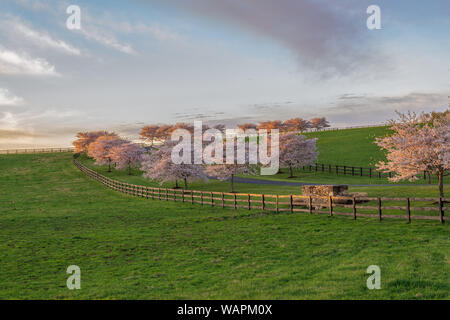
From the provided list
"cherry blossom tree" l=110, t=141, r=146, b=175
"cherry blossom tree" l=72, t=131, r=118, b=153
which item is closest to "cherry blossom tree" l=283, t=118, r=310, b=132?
"cherry blossom tree" l=72, t=131, r=118, b=153

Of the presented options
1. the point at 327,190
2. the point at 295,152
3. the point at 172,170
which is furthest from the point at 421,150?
the point at 295,152

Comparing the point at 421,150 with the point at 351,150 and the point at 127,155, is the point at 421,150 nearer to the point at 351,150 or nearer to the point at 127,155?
the point at 127,155

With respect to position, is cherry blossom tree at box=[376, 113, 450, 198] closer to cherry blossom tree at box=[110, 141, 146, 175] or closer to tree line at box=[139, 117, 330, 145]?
cherry blossom tree at box=[110, 141, 146, 175]

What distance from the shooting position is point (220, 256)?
13.2m

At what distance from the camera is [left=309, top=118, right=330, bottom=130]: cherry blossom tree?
510ft

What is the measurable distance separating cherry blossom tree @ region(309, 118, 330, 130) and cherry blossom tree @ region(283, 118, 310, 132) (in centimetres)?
786

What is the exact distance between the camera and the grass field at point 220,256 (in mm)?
9242

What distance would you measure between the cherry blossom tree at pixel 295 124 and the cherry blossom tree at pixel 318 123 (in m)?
7.86

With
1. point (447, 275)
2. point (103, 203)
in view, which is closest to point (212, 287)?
point (447, 275)
